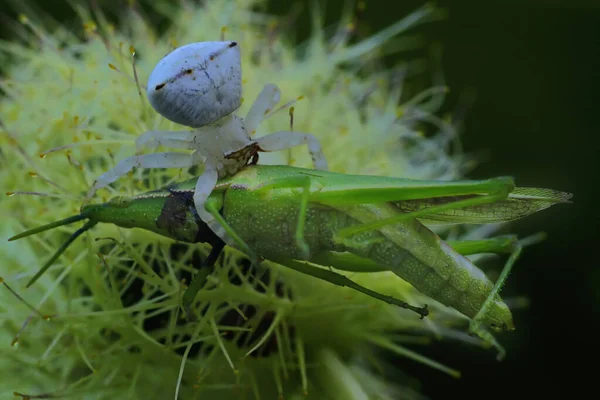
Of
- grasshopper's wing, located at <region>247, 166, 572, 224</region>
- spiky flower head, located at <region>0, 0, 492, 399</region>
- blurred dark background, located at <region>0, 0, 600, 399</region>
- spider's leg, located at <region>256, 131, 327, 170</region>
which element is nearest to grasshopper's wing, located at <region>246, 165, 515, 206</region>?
grasshopper's wing, located at <region>247, 166, 572, 224</region>

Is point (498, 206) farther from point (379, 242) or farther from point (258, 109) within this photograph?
point (258, 109)

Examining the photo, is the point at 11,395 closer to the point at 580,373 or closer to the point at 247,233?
the point at 247,233

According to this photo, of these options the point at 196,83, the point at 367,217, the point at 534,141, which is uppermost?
the point at 196,83

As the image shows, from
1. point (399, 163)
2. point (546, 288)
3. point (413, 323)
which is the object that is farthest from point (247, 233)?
point (546, 288)

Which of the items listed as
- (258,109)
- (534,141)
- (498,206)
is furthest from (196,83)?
(534,141)

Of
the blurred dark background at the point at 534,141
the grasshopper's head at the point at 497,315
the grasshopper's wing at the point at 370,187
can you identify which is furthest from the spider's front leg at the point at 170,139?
the blurred dark background at the point at 534,141

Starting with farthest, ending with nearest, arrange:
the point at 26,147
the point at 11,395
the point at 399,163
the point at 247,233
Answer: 1. the point at 399,163
2. the point at 26,147
3. the point at 11,395
4. the point at 247,233

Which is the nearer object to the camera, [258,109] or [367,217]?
[367,217]

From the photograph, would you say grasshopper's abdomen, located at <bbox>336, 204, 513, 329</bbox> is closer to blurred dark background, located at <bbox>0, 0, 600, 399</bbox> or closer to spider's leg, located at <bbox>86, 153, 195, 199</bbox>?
spider's leg, located at <bbox>86, 153, 195, 199</bbox>
